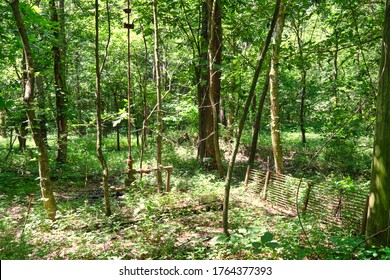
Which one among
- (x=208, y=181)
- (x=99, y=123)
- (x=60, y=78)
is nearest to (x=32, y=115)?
(x=99, y=123)

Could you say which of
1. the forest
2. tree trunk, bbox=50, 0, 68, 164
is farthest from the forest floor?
tree trunk, bbox=50, 0, 68, 164

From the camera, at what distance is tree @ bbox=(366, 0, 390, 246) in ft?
12.6

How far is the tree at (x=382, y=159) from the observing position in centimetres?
385

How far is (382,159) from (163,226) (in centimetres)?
378

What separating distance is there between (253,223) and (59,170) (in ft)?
29.9

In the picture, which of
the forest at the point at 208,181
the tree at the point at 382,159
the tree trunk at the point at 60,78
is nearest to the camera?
the tree at the point at 382,159

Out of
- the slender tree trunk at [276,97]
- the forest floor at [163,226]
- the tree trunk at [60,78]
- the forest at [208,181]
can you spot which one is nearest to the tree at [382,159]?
the forest at [208,181]

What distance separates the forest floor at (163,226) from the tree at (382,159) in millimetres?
326

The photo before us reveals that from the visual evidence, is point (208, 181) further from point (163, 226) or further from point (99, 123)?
point (99, 123)

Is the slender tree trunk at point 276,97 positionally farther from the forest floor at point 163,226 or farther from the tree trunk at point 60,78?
the tree trunk at point 60,78

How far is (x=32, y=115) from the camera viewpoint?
219 inches

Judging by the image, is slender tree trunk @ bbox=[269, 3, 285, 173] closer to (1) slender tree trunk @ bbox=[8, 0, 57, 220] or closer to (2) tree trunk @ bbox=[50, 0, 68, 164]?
(1) slender tree trunk @ bbox=[8, 0, 57, 220]

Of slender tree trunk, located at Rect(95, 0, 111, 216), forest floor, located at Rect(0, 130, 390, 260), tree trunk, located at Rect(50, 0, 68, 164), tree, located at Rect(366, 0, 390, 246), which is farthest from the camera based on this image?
tree trunk, located at Rect(50, 0, 68, 164)

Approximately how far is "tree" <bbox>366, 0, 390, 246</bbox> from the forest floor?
326 mm
